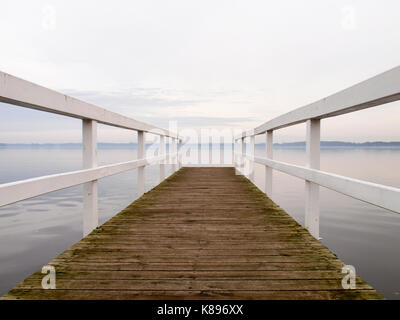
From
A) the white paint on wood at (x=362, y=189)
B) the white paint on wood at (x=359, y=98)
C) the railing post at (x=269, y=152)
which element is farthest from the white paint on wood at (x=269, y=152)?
the white paint on wood at (x=362, y=189)

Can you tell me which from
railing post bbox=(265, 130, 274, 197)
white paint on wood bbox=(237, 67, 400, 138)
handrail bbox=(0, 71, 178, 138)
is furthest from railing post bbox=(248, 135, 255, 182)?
handrail bbox=(0, 71, 178, 138)

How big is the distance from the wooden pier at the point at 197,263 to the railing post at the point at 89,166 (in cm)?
14

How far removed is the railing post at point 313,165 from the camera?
102 inches

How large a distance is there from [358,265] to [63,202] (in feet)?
41.0

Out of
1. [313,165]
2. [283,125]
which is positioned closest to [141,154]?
[283,125]

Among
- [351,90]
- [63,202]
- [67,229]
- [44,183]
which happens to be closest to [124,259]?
[44,183]

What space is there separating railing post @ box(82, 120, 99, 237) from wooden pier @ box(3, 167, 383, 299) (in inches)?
5.4

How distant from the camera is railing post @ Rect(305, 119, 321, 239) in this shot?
102 inches

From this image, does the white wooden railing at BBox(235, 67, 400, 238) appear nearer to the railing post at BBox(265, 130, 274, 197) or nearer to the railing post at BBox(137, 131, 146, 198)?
the railing post at BBox(265, 130, 274, 197)

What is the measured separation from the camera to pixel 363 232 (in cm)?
810

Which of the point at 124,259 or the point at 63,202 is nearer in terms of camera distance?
the point at 124,259

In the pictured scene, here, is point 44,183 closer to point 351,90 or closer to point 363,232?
point 351,90

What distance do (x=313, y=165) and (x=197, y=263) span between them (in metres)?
1.50

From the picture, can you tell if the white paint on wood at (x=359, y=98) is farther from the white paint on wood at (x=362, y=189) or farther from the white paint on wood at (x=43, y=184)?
the white paint on wood at (x=43, y=184)
